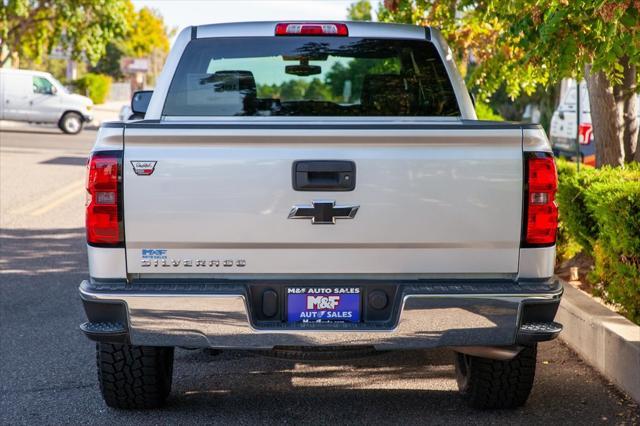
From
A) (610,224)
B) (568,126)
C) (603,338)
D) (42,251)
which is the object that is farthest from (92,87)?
(603,338)

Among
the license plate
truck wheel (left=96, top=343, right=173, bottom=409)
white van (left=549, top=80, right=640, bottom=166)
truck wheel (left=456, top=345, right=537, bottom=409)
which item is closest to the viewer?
the license plate

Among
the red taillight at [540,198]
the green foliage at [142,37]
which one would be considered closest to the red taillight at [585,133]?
the red taillight at [540,198]

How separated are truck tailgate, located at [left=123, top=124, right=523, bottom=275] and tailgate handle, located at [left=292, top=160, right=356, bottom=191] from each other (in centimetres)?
3

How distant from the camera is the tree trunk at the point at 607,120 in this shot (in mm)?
9914

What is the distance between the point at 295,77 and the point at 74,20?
3053 cm

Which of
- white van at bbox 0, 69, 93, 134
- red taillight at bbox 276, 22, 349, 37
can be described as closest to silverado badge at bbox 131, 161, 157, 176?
red taillight at bbox 276, 22, 349, 37

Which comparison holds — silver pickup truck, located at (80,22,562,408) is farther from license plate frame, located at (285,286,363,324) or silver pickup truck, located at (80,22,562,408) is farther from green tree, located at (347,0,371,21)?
green tree, located at (347,0,371,21)

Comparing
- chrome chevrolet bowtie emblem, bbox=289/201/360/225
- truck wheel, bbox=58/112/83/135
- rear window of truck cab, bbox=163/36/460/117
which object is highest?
rear window of truck cab, bbox=163/36/460/117

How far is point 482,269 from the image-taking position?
4742 millimetres

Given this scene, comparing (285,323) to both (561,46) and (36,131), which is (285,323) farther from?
(36,131)

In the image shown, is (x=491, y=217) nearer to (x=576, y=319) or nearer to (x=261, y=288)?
(x=261, y=288)

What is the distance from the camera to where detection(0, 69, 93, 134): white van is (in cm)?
3206

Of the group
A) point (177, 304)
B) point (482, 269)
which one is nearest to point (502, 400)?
point (482, 269)

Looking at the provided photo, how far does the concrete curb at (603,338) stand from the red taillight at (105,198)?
2860 mm
